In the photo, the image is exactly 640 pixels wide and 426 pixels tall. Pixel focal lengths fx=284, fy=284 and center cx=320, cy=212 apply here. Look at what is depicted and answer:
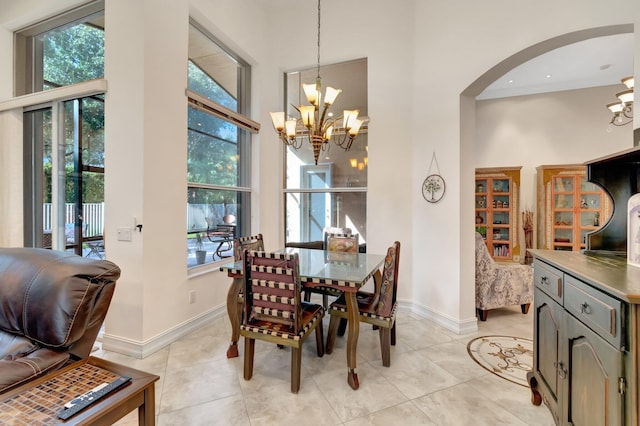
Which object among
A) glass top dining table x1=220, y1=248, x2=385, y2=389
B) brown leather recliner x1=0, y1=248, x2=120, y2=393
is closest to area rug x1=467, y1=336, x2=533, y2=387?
glass top dining table x1=220, y1=248, x2=385, y2=389

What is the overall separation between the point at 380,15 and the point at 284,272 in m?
3.70

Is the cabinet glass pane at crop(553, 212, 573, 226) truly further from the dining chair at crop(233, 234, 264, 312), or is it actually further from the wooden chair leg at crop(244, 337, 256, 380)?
the wooden chair leg at crop(244, 337, 256, 380)

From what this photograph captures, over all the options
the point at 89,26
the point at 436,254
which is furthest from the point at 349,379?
the point at 89,26

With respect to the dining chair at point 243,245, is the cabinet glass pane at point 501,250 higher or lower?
lower

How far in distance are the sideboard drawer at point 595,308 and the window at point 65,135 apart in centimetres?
378

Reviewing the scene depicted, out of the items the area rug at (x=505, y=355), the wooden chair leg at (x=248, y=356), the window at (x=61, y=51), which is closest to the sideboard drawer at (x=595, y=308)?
the area rug at (x=505, y=355)

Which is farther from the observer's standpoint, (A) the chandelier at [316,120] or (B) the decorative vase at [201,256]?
(B) the decorative vase at [201,256]

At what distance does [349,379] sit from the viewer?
7.09 ft

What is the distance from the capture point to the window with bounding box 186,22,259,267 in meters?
3.25

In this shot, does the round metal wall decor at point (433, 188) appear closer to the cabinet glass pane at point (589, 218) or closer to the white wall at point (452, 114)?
the white wall at point (452, 114)

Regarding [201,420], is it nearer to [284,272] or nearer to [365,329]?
[284,272]

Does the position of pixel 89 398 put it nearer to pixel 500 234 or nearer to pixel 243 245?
pixel 243 245

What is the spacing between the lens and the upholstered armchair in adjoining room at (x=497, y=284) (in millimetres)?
3359

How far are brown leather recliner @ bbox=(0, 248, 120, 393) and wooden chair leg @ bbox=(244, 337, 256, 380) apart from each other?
41.5 inches
